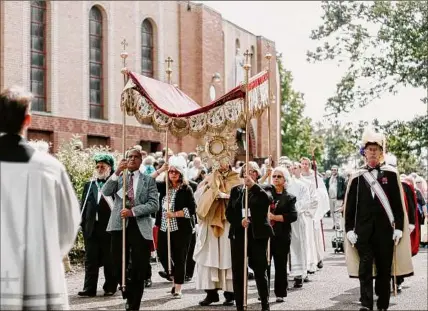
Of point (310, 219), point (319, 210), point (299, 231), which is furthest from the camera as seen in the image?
point (319, 210)

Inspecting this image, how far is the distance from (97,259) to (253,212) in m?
3.24

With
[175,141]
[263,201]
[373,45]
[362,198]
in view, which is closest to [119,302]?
[263,201]

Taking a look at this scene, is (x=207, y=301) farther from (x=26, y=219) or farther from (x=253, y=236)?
(x=26, y=219)

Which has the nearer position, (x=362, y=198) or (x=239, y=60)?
(x=362, y=198)

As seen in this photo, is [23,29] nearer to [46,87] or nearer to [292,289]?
[46,87]

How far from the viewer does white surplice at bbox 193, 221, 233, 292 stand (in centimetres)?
1205

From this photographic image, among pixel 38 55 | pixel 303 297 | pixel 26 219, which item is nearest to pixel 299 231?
pixel 303 297

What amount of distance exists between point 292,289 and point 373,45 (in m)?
20.1

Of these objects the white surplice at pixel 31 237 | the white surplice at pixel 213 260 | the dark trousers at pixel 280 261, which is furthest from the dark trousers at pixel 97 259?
the white surplice at pixel 31 237

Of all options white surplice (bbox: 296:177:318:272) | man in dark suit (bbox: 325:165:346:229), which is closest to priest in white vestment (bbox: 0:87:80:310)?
white surplice (bbox: 296:177:318:272)

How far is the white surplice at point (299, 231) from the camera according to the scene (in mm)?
14211

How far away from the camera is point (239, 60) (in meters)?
50.5

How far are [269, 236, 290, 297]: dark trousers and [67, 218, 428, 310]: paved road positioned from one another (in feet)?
0.69

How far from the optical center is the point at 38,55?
34.5 metres
